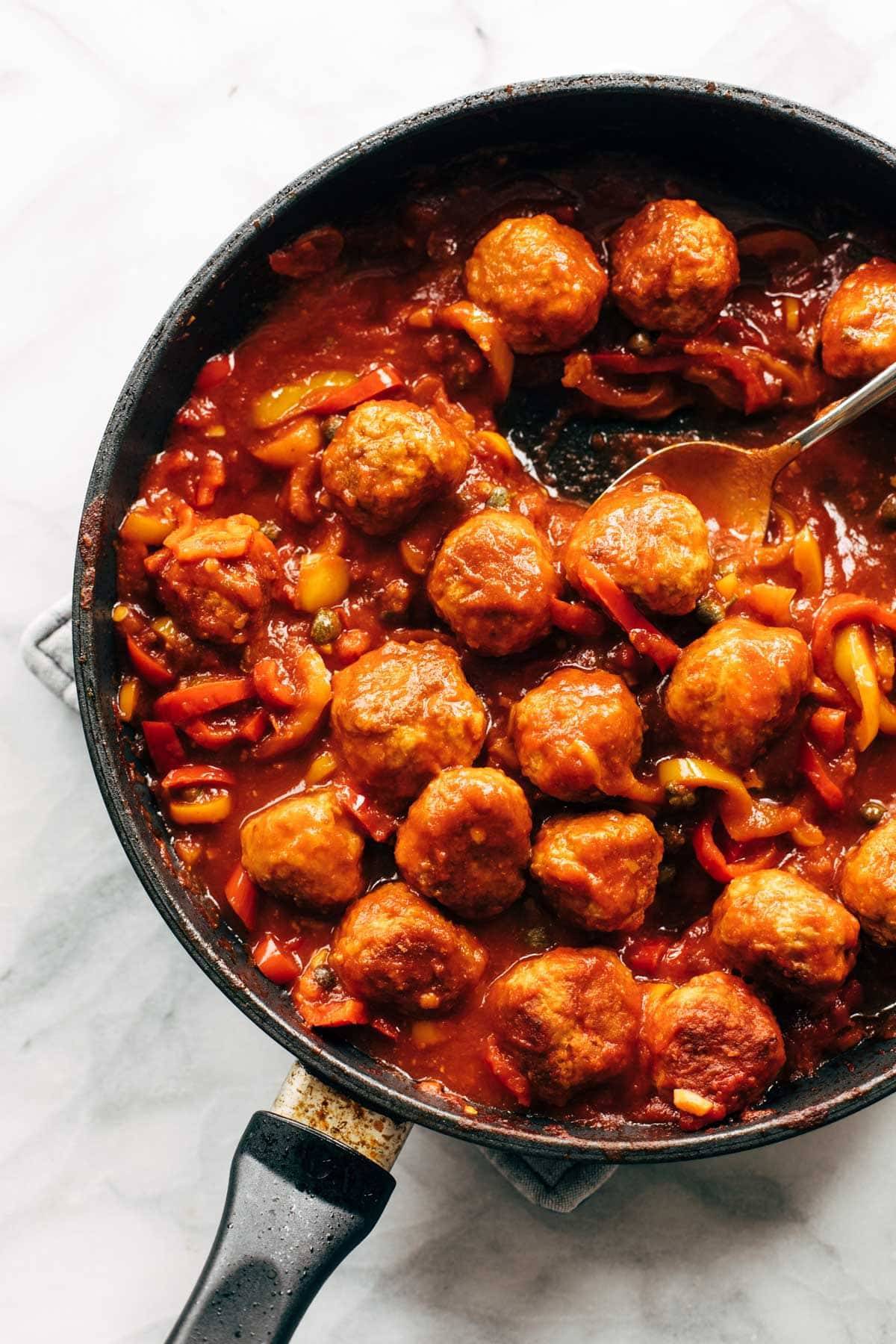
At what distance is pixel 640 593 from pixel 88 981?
2349mm

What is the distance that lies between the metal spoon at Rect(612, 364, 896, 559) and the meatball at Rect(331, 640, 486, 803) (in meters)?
0.94

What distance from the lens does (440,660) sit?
3613mm

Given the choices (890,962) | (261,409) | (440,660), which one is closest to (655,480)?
(440,660)

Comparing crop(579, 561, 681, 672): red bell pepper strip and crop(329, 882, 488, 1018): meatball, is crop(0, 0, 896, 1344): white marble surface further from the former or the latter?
crop(579, 561, 681, 672): red bell pepper strip

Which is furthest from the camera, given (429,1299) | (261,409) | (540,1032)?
(429,1299)

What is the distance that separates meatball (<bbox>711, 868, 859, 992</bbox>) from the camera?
3402 mm

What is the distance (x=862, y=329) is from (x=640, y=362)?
0.68m

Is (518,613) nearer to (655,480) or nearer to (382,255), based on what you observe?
(655,480)

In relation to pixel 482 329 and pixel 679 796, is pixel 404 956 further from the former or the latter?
pixel 482 329

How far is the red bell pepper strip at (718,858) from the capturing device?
12.1ft

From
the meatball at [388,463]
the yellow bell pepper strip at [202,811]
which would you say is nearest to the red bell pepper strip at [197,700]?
the yellow bell pepper strip at [202,811]

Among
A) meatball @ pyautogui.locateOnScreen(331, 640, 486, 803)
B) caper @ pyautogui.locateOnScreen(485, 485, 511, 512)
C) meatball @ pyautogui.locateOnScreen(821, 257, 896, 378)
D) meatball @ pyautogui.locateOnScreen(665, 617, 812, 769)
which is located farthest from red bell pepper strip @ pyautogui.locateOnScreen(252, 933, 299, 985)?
meatball @ pyautogui.locateOnScreen(821, 257, 896, 378)

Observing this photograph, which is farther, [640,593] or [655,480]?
[655,480]

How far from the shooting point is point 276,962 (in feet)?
12.1
